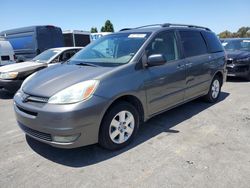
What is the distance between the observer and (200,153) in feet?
11.5

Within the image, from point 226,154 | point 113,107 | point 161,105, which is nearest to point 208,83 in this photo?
point 161,105

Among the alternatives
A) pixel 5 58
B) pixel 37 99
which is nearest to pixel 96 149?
pixel 37 99

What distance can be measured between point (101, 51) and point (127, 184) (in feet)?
8.00

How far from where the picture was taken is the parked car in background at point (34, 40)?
11398 mm

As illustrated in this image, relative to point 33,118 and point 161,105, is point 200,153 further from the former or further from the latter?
point 33,118

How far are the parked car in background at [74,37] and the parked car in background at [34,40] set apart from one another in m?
A: 1.92

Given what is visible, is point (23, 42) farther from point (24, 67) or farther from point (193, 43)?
point (193, 43)

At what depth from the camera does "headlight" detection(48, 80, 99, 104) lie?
3115 millimetres

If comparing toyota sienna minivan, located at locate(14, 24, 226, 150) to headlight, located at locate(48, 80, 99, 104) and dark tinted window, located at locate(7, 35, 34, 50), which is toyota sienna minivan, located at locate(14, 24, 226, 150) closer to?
headlight, located at locate(48, 80, 99, 104)

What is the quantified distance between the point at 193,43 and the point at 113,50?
6.23 feet

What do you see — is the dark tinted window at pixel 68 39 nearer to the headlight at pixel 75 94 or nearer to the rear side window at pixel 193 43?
the rear side window at pixel 193 43

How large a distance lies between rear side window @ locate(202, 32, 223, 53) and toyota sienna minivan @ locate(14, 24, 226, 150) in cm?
61

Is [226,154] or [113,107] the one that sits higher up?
[113,107]

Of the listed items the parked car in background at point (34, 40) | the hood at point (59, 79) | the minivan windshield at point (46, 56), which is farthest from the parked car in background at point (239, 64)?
the parked car in background at point (34, 40)
